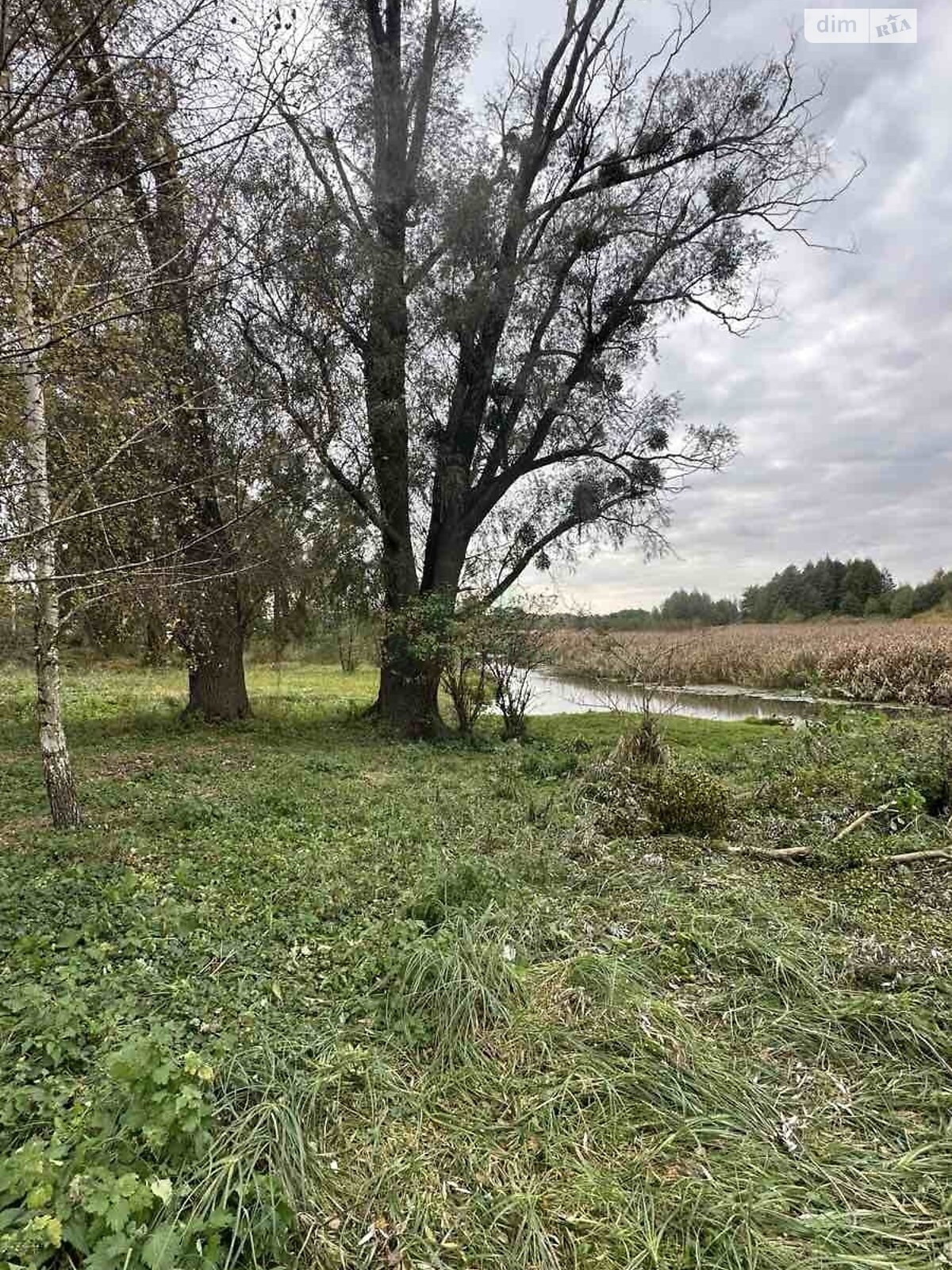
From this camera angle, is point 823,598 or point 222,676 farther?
point 823,598

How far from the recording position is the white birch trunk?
2939 mm

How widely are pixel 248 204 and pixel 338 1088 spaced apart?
729cm

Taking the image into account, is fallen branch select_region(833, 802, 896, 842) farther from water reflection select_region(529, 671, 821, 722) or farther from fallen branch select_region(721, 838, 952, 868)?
water reflection select_region(529, 671, 821, 722)

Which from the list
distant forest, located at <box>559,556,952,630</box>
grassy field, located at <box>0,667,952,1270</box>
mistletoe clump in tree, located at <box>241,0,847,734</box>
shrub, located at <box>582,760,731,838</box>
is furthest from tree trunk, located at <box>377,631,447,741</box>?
distant forest, located at <box>559,556,952,630</box>

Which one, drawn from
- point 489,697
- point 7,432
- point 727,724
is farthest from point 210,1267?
point 727,724

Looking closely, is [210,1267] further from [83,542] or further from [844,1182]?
[83,542]

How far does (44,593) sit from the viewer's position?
12.0 feet

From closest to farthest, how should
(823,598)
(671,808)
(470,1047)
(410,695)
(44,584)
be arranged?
(470,1047), (44,584), (671,808), (410,695), (823,598)

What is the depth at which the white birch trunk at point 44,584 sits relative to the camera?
2.94 metres

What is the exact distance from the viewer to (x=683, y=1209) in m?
1.56

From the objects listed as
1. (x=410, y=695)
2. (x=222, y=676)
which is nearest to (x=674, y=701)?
(x=410, y=695)

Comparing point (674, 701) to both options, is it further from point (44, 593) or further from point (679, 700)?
point (44, 593)

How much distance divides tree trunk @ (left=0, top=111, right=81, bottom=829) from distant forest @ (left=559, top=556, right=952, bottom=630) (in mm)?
18928

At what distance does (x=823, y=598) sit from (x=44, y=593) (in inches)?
1387
